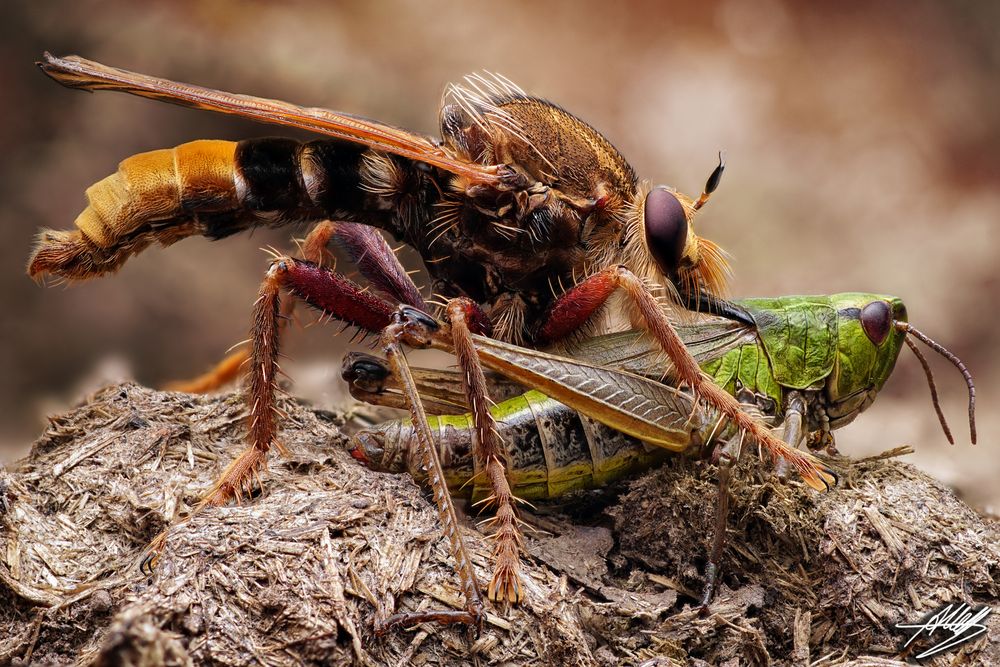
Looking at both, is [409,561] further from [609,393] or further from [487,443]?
[609,393]

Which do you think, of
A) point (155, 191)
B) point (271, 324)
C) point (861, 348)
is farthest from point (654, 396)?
Result: point (155, 191)

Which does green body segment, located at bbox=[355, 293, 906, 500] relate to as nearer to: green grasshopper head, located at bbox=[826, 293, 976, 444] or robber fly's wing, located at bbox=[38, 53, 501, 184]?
green grasshopper head, located at bbox=[826, 293, 976, 444]

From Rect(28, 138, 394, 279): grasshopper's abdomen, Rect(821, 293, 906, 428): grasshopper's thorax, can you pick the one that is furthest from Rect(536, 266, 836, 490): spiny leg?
Rect(28, 138, 394, 279): grasshopper's abdomen

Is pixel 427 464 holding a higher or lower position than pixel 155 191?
lower

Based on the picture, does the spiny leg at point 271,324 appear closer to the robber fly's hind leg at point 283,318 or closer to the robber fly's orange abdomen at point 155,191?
the robber fly's hind leg at point 283,318

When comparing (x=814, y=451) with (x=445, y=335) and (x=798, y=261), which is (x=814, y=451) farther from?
(x=798, y=261)

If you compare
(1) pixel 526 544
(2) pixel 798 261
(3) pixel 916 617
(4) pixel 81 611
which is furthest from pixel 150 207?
(2) pixel 798 261
